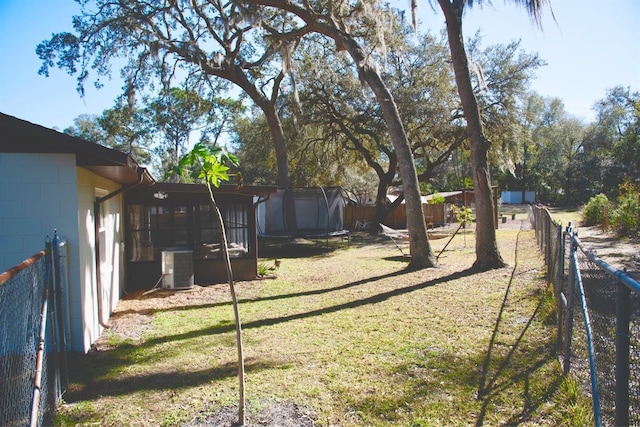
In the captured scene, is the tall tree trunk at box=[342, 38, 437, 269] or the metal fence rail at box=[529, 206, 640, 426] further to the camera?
the tall tree trunk at box=[342, 38, 437, 269]

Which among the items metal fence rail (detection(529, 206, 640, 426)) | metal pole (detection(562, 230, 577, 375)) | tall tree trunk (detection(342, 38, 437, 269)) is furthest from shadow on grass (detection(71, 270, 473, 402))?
tall tree trunk (detection(342, 38, 437, 269))

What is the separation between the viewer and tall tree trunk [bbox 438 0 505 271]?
9820 millimetres

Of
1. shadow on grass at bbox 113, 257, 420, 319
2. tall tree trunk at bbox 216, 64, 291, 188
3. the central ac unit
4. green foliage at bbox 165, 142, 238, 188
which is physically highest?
tall tree trunk at bbox 216, 64, 291, 188

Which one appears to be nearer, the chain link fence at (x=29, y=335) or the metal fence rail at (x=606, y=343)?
the metal fence rail at (x=606, y=343)

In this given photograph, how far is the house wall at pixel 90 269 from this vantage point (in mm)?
5348

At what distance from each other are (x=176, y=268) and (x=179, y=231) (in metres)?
0.97

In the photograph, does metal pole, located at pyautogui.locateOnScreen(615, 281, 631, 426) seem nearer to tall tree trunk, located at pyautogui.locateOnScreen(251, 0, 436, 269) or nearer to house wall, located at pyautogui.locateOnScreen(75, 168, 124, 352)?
house wall, located at pyautogui.locateOnScreen(75, 168, 124, 352)

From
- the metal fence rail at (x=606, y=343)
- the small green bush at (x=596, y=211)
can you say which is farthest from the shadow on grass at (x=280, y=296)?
the small green bush at (x=596, y=211)

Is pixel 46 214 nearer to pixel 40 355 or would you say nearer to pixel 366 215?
pixel 40 355

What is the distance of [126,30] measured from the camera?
15.5 meters

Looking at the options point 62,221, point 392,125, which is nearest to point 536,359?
point 62,221

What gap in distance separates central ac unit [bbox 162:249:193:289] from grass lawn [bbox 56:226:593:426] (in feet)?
2.16

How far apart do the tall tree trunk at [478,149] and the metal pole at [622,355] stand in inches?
311

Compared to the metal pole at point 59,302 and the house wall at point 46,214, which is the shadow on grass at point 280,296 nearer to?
the house wall at point 46,214
